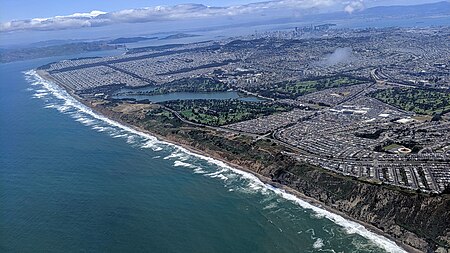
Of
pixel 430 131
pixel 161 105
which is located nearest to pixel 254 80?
pixel 161 105

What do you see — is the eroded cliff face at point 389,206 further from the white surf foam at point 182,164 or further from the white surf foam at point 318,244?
the white surf foam at point 182,164

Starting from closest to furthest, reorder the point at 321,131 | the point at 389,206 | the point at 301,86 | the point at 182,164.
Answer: the point at 389,206
the point at 182,164
the point at 321,131
the point at 301,86

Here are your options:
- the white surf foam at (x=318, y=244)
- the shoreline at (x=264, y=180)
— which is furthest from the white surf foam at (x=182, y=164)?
the white surf foam at (x=318, y=244)

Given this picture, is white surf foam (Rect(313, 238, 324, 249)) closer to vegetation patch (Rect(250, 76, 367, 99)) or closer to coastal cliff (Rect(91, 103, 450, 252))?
coastal cliff (Rect(91, 103, 450, 252))

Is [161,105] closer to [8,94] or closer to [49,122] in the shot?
[49,122]

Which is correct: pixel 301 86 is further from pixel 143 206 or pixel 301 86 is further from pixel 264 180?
pixel 143 206

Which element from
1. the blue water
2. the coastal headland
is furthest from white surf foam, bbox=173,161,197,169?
the coastal headland

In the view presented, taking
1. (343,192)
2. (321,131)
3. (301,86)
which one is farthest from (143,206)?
(301,86)
